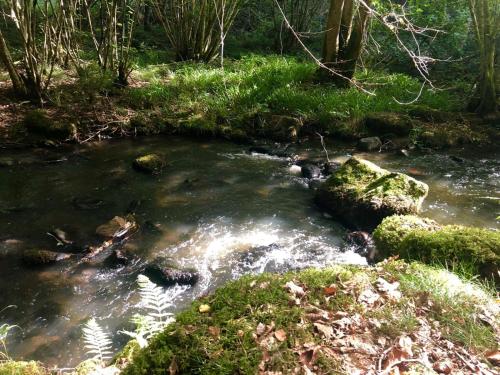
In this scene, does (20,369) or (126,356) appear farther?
(126,356)

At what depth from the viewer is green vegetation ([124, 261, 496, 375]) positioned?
2318 mm

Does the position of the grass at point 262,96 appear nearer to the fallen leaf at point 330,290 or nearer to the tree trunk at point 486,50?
the tree trunk at point 486,50

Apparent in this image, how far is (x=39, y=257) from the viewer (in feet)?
17.5

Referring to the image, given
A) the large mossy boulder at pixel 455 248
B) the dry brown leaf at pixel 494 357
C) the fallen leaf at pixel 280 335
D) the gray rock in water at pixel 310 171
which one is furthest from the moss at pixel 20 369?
the gray rock in water at pixel 310 171

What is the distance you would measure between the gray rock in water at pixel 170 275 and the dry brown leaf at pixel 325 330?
286 cm

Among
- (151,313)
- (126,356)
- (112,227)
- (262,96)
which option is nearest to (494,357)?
(151,313)

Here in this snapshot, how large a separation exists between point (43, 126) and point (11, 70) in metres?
1.57

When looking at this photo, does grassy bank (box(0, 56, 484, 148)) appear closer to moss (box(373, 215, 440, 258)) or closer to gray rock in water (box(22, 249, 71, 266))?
gray rock in water (box(22, 249, 71, 266))

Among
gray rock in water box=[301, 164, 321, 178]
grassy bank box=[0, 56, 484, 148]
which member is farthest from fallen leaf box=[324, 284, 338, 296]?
grassy bank box=[0, 56, 484, 148]

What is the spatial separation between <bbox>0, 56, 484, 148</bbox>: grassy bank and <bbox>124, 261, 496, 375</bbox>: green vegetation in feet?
23.8

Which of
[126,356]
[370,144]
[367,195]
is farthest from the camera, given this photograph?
[370,144]

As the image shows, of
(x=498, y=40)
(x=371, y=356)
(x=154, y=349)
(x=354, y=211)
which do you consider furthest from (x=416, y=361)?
(x=498, y=40)

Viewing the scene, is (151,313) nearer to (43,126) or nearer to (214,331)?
(214,331)

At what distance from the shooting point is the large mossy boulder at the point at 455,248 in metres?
4.03
